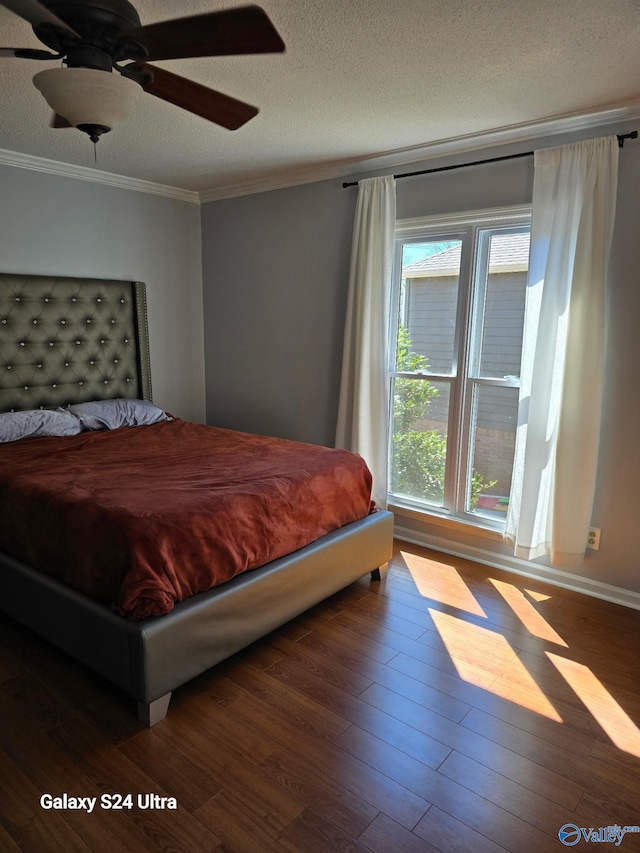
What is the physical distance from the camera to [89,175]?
3615 millimetres

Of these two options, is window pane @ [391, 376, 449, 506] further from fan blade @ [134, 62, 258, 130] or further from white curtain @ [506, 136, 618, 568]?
fan blade @ [134, 62, 258, 130]

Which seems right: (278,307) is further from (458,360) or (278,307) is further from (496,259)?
(496,259)

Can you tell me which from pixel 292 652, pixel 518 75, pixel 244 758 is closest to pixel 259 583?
pixel 292 652

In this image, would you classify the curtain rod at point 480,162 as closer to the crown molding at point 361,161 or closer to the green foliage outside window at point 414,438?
the crown molding at point 361,161

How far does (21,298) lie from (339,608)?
2633 mm

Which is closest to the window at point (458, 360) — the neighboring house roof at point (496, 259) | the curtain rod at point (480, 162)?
the neighboring house roof at point (496, 259)

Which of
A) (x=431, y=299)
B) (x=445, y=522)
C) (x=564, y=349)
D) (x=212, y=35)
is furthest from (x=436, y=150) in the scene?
(x=445, y=522)

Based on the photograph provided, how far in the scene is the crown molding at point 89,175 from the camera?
3.28 metres

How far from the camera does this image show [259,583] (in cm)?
218

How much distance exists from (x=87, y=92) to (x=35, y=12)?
18 cm

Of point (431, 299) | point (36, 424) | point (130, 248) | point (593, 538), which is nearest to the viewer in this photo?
point (593, 538)

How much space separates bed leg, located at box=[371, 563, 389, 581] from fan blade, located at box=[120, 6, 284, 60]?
7.81 ft

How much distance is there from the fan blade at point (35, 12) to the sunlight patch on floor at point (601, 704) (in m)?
2.66

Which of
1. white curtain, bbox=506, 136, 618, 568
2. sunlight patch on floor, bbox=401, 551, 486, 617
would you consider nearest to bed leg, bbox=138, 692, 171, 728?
sunlight patch on floor, bbox=401, 551, 486, 617
